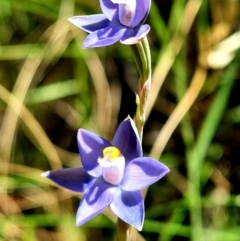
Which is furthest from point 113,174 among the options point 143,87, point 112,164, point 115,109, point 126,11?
point 115,109

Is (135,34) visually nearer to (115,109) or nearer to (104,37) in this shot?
(104,37)

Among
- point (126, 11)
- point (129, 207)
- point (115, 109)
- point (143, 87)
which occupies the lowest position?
point (115, 109)

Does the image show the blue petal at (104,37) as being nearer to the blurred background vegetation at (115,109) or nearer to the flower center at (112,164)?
the flower center at (112,164)

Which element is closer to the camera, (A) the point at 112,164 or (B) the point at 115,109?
(A) the point at 112,164

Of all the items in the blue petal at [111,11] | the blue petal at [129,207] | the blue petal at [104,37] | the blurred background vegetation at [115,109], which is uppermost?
the blue petal at [111,11]

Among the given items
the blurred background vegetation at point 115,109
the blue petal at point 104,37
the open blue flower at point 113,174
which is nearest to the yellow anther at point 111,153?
the open blue flower at point 113,174

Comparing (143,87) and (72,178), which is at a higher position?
(143,87)

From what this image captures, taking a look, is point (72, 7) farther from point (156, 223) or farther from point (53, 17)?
point (156, 223)
